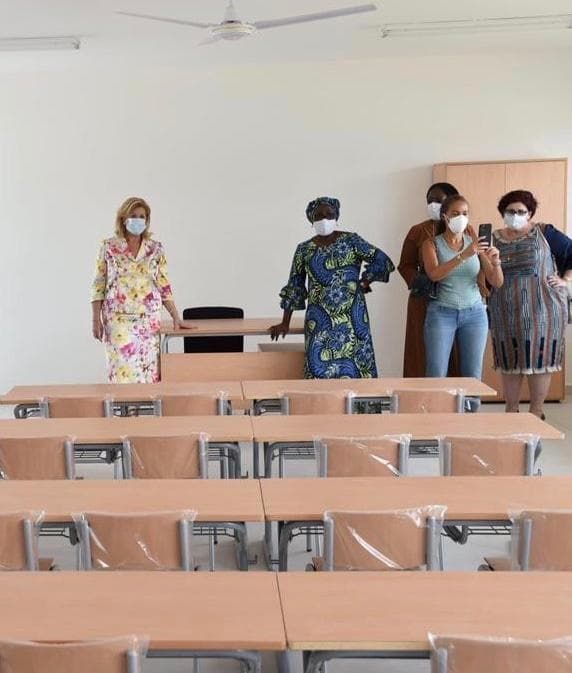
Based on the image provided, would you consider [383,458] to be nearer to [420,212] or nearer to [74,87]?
[420,212]

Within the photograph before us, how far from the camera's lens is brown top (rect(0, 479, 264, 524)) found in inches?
105

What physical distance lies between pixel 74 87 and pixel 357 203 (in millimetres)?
2964

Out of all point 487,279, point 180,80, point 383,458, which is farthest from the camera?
point 180,80

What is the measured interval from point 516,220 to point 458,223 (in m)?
0.59

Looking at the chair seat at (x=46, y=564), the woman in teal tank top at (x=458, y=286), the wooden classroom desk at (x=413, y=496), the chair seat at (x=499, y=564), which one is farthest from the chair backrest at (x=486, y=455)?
the woman in teal tank top at (x=458, y=286)

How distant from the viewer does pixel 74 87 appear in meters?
8.00

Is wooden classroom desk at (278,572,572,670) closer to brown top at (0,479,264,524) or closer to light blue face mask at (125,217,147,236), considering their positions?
brown top at (0,479,264,524)

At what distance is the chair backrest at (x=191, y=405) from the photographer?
4.45 metres

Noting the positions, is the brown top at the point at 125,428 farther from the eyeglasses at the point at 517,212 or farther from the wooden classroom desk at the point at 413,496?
the eyeglasses at the point at 517,212

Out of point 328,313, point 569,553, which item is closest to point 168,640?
Result: point 569,553

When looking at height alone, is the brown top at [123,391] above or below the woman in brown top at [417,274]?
below

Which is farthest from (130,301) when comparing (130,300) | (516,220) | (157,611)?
(157,611)

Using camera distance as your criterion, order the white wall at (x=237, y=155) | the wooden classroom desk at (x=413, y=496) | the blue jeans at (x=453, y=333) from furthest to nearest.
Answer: the white wall at (x=237, y=155), the blue jeans at (x=453, y=333), the wooden classroom desk at (x=413, y=496)

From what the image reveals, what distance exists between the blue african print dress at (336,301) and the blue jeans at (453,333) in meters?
0.41
